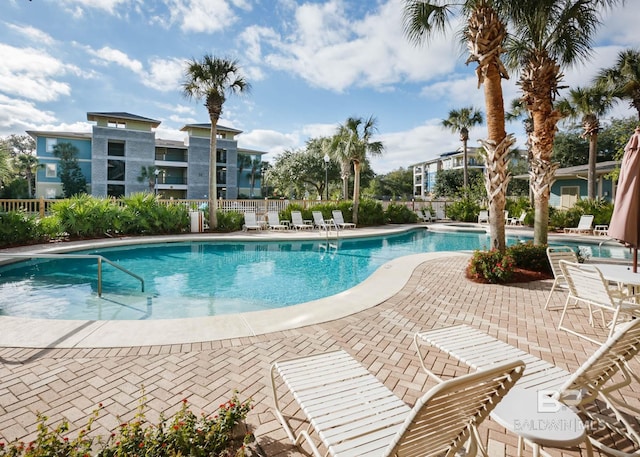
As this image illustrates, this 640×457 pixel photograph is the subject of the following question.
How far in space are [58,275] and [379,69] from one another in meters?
12.5

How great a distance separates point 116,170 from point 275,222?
31620 millimetres

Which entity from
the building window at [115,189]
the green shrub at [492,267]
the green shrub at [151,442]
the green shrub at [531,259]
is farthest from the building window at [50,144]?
the green shrub at [151,442]

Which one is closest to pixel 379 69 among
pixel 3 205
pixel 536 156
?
pixel 536 156

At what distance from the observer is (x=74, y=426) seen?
2373mm

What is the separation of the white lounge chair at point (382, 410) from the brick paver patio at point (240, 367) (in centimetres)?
44

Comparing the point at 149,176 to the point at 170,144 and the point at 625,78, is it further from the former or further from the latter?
the point at 625,78

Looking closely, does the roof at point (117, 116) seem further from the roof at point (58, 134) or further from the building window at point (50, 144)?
the building window at point (50, 144)

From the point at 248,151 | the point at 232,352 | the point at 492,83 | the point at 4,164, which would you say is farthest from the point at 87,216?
the point at 248,151

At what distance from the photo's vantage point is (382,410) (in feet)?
6.47

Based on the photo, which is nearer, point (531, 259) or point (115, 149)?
point (531, 259)

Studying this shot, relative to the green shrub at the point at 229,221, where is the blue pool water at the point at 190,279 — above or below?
below

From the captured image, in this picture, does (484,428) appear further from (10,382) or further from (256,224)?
(256,224)

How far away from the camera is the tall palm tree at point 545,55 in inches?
309

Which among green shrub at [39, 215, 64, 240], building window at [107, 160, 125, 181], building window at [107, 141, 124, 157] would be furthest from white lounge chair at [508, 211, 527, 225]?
building window at [107, 141, 124, 157]
